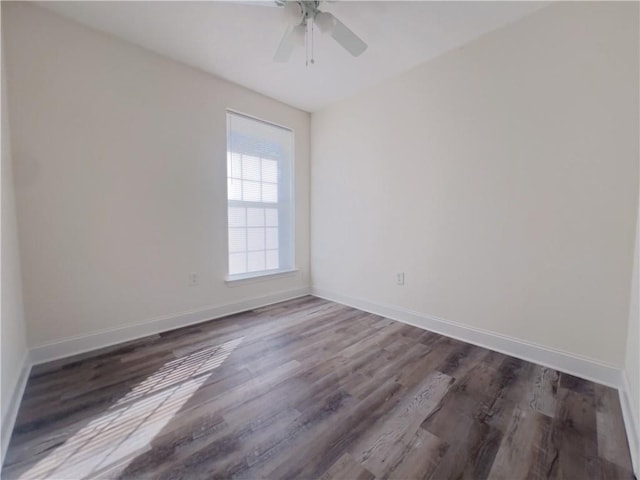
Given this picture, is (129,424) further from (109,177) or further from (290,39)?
(290,39)

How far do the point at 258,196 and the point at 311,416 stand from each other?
2459 mm

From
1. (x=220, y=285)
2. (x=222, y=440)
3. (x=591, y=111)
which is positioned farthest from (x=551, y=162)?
(x=220, y=285)

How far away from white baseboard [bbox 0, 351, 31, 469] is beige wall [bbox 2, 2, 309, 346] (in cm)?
20

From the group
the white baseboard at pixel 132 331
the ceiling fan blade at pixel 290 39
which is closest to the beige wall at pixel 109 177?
the white baseboard at pixel 132 331

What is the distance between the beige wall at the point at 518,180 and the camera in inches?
66.5

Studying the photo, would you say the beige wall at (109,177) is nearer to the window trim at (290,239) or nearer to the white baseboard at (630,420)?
the window trim at (290,239)

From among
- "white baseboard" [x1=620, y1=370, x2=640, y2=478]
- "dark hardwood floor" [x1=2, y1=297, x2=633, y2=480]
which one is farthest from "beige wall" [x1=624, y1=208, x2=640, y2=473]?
"dark hardwood floor" [x1=2, y1=297, x2=633, y2=480]

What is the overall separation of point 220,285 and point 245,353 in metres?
1.02

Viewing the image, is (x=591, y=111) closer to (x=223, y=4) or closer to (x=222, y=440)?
(x=223, y=4)

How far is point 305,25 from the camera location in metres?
1.83

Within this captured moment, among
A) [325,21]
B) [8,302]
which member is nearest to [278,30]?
[325,21]

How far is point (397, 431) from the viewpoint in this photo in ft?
4.38

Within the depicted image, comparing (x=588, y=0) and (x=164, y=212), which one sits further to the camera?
(x=164, y=212)

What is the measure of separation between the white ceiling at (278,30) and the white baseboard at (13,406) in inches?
96.6
